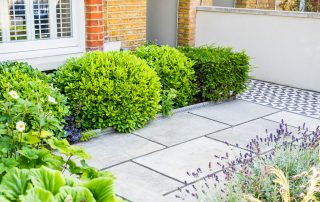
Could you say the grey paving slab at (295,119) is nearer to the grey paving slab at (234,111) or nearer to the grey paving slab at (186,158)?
the grey paving slab at (234,111)

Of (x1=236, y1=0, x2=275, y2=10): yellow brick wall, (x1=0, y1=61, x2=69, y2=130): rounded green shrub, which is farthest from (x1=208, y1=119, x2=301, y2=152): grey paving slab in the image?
(x1=236, y1=0, x2=275, y2=10): yellow brick wall

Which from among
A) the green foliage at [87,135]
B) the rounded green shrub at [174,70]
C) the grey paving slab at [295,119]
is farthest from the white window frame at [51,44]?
the grey paving slab at [295,119]

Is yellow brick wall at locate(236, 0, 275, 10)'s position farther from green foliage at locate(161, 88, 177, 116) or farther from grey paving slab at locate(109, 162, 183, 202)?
grey paving slab at locate(109, 162, 183, 202)

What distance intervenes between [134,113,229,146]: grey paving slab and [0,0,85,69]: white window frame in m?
1.51

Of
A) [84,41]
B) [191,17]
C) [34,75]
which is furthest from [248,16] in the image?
[34,75]

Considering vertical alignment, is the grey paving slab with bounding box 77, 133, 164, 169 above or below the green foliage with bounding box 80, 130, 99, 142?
below

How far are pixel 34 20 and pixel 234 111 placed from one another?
3145 millimetres

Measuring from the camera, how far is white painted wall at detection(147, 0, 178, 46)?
32.4ft

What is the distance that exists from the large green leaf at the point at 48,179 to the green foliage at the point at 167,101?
3.91m

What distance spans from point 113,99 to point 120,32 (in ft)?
9.96

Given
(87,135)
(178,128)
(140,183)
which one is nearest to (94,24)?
(87,135)

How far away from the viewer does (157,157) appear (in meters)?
4.82

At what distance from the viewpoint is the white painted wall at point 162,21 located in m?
9.88

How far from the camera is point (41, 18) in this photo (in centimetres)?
570
